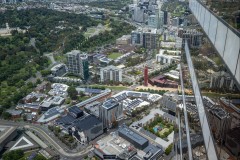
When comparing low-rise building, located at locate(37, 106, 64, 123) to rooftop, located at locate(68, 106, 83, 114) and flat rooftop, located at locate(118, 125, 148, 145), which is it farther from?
flat rooftop, located at locate(118, 125, 148, 145)

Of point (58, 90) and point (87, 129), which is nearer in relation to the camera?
point (87, 129)

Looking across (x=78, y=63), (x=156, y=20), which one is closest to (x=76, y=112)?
(x=78, y=63)

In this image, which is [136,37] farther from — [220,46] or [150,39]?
[220,46]

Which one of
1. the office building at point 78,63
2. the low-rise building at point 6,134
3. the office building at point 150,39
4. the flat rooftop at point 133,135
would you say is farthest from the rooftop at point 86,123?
the office building at point 150,39

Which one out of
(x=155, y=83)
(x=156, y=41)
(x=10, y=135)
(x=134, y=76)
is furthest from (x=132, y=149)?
(x=156, y=41)

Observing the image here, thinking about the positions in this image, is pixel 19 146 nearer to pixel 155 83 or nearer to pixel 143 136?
pixel 143 136

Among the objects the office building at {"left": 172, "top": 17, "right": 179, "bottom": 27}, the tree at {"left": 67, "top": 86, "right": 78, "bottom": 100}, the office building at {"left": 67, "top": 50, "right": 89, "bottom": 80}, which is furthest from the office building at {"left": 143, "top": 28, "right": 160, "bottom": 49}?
the tree at {"left": 67, "top": 86, "right": 78, "bottom": 100}
